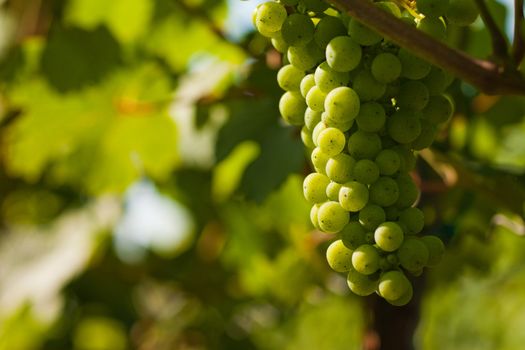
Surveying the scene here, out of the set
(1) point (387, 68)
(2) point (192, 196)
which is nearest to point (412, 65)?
(1) point (387, 68)

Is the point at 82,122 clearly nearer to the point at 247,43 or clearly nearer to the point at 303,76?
the point at 247,43

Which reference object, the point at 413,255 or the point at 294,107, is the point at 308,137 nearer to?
the point at 294,107

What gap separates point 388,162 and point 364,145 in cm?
2

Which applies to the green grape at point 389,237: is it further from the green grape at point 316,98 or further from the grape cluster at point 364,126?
the green grape at point 316,98

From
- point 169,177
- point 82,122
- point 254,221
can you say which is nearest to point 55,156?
point 82,122

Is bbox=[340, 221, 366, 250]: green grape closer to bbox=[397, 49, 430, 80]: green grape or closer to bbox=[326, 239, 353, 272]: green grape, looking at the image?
bbox=[326, 239, 353, 272]: green grape

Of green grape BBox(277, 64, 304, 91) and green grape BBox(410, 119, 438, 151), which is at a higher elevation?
green grape BBox(277, 64, 304, 91)

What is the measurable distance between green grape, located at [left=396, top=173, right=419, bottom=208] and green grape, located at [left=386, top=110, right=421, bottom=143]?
25 millimetres

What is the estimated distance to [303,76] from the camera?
0.61 m

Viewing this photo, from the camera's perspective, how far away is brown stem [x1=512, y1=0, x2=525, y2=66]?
1.89 feet

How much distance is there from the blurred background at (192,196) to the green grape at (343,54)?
1.19ft

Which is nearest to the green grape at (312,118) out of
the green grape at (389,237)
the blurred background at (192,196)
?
the green grape at (389,237)

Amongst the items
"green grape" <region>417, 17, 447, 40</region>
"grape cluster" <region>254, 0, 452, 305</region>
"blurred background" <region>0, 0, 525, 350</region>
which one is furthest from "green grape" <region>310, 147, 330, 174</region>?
"blurred background" <region>0, 0, 525, 350</region>

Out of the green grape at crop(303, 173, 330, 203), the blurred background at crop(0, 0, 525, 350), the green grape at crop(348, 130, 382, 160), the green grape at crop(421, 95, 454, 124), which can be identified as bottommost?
the blurred background at crop(0, 0, 525, 350)
